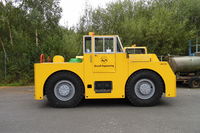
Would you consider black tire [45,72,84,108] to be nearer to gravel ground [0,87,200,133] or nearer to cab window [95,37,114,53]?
gravel ground [0,87,200,133]

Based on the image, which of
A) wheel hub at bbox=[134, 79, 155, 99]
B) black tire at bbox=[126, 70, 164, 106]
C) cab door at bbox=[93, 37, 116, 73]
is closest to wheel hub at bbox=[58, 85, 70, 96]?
cab door at bbox=[93, 37, 116, 73]

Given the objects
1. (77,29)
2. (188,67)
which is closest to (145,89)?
(188,67)

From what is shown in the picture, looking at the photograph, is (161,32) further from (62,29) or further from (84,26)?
(62,29)

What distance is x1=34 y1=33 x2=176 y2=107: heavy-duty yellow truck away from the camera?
6.75 meters

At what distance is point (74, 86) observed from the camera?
6.82m

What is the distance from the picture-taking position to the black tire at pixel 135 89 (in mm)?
6816

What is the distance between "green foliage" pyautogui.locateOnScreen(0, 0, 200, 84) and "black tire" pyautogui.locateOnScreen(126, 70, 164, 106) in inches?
286

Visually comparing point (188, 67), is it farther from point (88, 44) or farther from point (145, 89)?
point (88, 44)

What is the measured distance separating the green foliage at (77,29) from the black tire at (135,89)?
23.8ft

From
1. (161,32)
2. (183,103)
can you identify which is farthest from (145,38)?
(183,103)

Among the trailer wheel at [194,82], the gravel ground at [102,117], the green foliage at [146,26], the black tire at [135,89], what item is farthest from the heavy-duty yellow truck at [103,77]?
the green foliage at [146,26]

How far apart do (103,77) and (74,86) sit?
103 cm

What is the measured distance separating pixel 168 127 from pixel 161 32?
1122cm

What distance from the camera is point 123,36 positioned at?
15633 mm
